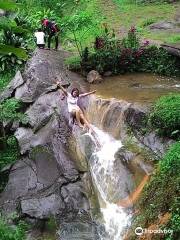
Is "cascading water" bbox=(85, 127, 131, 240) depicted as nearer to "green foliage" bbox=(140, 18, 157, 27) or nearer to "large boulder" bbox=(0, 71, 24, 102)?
"large boulder" bbox=(0, 71, 24, 102)

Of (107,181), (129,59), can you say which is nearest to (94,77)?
(129,59)

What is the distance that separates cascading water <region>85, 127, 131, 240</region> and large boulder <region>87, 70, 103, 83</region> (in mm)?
2846

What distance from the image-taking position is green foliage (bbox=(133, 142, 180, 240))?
29.0 feet

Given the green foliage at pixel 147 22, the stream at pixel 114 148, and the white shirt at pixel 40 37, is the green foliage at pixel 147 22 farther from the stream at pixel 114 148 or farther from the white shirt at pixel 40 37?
the stream at pixel 114 148

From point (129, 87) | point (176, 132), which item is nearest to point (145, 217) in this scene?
point (176, 132)

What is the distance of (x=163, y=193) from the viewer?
9.17 meters

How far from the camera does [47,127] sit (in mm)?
13047

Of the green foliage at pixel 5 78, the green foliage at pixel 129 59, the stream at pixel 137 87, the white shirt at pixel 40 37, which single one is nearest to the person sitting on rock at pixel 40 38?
the white shirt at pixel 40 37

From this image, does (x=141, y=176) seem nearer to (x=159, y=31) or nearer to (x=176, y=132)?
(x=176, y=132)

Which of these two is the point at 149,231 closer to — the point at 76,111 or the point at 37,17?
the point at 76,111

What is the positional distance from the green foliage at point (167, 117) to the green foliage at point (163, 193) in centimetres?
83

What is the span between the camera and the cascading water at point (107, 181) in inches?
406

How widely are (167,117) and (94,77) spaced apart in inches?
191

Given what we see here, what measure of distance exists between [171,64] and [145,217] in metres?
7.78
